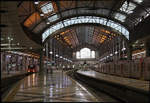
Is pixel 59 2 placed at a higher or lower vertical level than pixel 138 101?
higher

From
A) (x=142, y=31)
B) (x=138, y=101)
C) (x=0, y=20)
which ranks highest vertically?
(x=142, y=31)

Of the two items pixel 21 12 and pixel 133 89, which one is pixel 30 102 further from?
pixel 21 12

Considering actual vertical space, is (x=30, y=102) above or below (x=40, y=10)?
below

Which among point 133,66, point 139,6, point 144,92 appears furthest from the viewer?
point 139,6

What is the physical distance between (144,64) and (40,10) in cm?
3195

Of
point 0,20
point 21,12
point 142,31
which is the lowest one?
point 0,20

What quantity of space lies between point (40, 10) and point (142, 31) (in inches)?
828

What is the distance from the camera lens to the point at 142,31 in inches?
1890

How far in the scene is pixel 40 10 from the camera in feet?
161

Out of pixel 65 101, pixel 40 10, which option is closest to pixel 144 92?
pixel 65 101

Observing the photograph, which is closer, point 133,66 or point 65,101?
point 65,101

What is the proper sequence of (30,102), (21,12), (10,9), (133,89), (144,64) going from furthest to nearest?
(21,12)
(144,64)
(133,89)
(10,9)
(30,102)

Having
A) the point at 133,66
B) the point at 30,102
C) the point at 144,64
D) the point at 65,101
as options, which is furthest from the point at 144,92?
the point at 133,66

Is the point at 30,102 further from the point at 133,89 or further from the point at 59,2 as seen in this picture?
the point at 59,2
